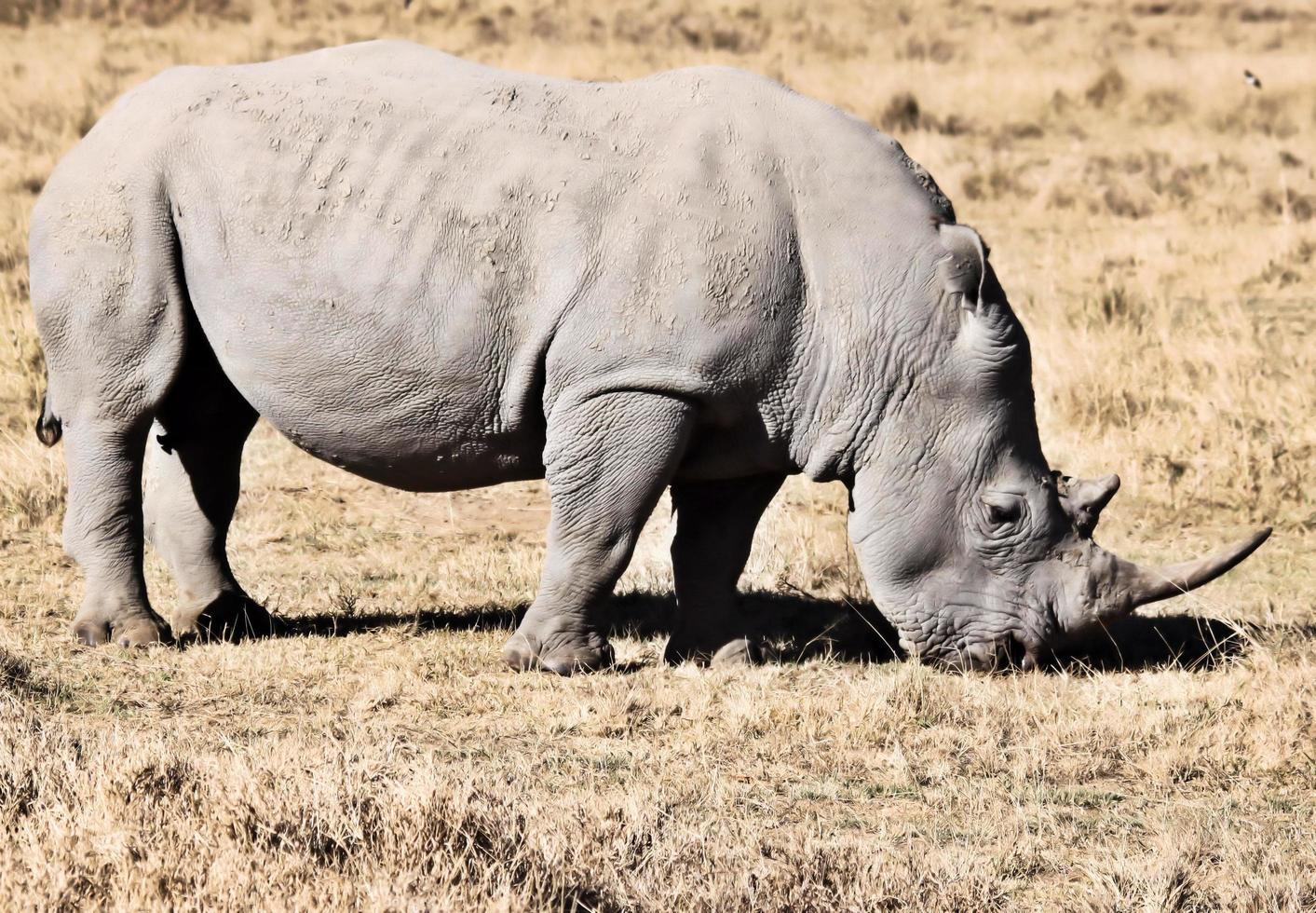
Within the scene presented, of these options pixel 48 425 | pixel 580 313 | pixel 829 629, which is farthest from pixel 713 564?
pixel 48 425

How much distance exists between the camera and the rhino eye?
19.9 ft

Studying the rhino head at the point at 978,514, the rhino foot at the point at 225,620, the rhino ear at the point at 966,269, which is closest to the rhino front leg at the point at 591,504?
A: the rhino head at the point at 978,514

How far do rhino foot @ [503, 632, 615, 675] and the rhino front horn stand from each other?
6.15 feet

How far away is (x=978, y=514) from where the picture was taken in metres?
6.09

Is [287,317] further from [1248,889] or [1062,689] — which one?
[1248,889]

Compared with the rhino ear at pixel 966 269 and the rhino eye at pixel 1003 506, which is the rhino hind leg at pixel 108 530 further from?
the rhino eye at pixel 1003 506

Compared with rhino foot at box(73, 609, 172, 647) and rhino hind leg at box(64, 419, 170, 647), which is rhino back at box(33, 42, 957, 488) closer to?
rhino hind leg at box(64, 419, 170, 647)

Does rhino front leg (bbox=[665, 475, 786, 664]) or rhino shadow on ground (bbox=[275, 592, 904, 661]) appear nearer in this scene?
rhino front leg (bbox=[665, 475, 786, 664])

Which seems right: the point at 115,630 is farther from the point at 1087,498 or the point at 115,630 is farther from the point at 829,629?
the point at 1087,498

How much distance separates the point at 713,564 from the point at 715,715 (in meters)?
0.80

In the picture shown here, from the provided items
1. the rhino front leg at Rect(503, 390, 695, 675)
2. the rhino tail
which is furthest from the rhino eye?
the rhino tail

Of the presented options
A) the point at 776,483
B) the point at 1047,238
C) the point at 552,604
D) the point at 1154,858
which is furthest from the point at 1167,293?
the point at 1154,858

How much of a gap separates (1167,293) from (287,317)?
27.6 ft

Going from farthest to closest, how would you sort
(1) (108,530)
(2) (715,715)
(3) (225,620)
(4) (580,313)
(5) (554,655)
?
(3) (225,620) → (1) (108,530) → (5) (554,655) → (2) (715,715) → (4) (580,313)
